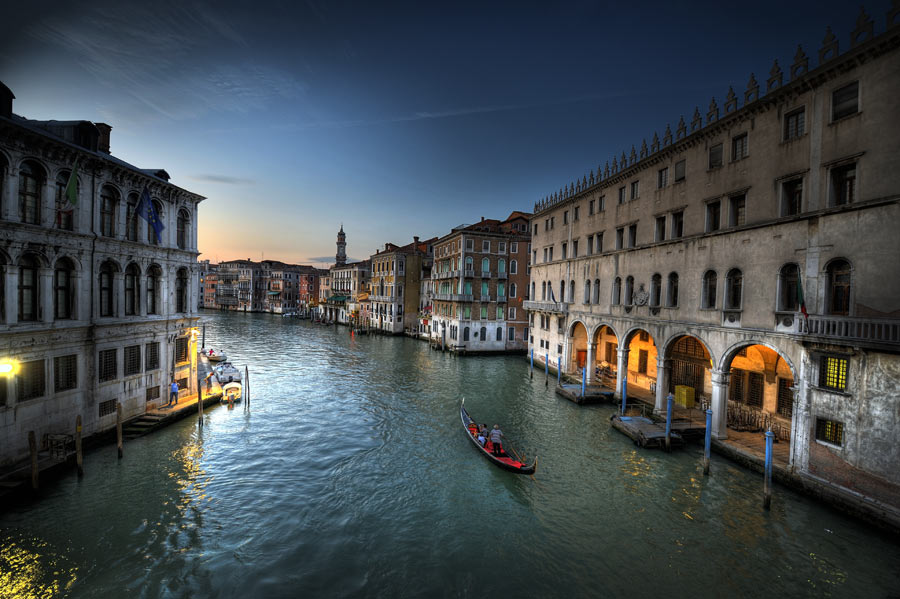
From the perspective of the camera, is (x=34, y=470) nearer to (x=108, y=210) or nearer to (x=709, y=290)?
(x=108, y=210)

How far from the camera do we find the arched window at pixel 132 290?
18.7 metres

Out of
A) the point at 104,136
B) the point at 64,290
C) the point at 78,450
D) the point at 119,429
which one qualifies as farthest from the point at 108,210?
the point at 78,450

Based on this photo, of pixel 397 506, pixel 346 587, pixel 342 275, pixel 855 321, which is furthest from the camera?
pixel 342 275

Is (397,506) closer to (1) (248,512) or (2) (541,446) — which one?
(1) (248,512)

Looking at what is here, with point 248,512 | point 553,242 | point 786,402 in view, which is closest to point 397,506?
point 248,512

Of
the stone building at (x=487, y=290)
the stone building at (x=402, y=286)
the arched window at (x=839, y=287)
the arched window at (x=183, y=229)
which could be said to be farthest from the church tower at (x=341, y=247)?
the arched window at (x=839, y=287)

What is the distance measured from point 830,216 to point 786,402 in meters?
10.6

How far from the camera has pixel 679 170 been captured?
72.2 ft

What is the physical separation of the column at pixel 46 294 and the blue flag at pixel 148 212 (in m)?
4.34

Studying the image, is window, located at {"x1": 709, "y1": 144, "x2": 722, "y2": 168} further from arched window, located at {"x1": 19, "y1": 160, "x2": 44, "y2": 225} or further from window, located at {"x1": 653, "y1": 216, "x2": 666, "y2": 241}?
arched window, located at {"x1": 19, "y1": 160, "x2": 44, "y2": 225}

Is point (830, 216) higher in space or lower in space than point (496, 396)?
higher

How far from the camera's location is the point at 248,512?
1341 centimetres

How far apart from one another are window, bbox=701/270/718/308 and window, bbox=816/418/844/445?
6.54 m

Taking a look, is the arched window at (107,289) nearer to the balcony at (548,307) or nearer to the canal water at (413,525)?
the canal water at (413,525)
